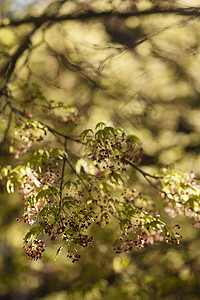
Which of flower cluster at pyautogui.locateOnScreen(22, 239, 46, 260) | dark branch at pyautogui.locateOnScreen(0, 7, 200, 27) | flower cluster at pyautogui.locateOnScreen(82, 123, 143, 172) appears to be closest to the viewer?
flower cluster at pyautogui.locateOnScreen(22, 239, 46, 260)

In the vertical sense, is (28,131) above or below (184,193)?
above

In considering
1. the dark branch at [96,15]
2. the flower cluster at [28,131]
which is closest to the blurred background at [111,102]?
the dark branch at [96,15]

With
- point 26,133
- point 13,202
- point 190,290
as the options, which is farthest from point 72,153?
point 190,290

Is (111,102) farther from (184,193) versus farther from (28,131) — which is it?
(184,193)

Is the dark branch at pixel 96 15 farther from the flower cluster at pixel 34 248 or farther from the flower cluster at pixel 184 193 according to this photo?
the flower cluster at pixel 34 248

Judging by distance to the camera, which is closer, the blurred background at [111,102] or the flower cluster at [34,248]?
the flower cluster at [34,248]

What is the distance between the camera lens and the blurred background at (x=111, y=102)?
7.27ft

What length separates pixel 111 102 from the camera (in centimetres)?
231

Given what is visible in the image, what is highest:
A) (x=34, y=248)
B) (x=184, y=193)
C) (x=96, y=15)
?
(x=96, y=15)

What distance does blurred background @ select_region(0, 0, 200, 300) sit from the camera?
2.22 metres

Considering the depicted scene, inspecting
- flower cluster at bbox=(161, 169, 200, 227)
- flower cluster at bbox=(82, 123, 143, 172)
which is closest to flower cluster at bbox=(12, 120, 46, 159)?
flower cluster at bbox=(82, 123, 143, 172)

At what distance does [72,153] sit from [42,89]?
583 mm

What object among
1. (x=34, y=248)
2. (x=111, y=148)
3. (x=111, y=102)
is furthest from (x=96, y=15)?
(x=34, y=248)

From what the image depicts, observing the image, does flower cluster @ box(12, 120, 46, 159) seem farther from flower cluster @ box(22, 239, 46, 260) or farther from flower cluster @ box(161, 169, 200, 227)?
flower cluster @ box(161, 169, 200, 227)
